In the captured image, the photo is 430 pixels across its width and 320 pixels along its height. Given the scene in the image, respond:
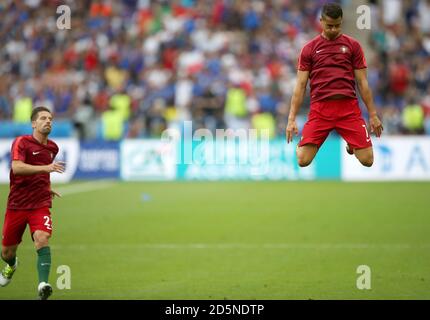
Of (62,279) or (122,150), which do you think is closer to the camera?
(62,279)

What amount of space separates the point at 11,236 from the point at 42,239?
1.75 feet

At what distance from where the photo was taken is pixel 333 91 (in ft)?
31.6

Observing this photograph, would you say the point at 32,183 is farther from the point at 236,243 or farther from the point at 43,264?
the point at 236,243

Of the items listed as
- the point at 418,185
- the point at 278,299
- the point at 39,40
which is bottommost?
the point at 278,299

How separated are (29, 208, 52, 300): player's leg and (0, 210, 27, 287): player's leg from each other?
0.16 metres

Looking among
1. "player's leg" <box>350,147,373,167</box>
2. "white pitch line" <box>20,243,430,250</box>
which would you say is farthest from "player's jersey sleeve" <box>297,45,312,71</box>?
"white pitch line" <box>20,243,430,250</box>

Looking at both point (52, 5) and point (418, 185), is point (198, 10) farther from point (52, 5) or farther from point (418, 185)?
point (418, 185)

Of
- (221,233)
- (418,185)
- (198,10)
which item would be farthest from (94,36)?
(221,233)

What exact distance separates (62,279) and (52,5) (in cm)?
2371

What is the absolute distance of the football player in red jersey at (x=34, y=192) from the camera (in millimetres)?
9070

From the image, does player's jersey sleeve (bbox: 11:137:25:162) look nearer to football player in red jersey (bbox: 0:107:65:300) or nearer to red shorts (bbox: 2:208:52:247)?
football player in red jersey (bbox: 0:107:65:300)

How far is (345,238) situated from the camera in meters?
14.2

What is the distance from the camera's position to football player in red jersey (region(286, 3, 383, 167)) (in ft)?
31.2

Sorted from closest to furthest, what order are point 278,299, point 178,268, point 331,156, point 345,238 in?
point 278,299, point 178,268, point 345,238, point 331,156
